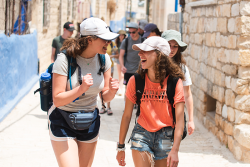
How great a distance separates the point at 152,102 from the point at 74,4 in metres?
19.2

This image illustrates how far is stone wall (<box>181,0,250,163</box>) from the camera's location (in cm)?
446

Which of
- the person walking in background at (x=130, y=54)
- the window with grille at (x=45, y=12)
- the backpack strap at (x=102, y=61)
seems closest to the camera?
the backpack strap at (x=102, y=61)

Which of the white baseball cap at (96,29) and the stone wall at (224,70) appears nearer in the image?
Answer: the white baseball cap at (96,29)

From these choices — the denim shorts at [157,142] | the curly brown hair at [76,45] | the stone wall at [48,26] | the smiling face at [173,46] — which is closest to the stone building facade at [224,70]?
the smiling face at [173,46]

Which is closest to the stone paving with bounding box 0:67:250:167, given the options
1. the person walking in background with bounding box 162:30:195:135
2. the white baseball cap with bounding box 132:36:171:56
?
the person walking in background with bounding box 162:30:195:135

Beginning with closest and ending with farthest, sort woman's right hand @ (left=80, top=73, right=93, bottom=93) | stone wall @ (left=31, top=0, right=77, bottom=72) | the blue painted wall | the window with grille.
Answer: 1. woman's right hand @ (left=80, top=73, right=93, bottom=93)
2. the blue painted wall
3. stone wall @ (left=31, top=0, right=77, bottom=72)
4. the window with grille

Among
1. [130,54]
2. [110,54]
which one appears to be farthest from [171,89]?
[110,54]

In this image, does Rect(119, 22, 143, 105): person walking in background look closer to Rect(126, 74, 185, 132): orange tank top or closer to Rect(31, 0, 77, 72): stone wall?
Rect(126, 74, 185, 132): orange tank top

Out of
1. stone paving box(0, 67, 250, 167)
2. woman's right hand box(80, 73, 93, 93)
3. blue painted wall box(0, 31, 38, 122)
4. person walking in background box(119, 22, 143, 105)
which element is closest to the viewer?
woman's right hand box(80, 73, 93, 93)

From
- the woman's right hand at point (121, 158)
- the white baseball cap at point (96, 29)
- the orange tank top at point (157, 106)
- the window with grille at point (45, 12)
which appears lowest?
the woman's right hand at point (121, 158)

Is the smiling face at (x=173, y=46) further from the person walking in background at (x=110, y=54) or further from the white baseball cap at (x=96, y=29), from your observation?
the person walking in background at (x=110, y=54)

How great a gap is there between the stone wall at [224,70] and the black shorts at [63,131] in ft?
8.06

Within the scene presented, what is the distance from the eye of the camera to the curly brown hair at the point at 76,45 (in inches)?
103

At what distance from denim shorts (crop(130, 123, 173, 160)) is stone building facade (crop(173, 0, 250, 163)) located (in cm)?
208
